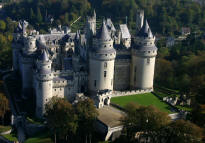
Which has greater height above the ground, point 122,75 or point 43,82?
point 43,82

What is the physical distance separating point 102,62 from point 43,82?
1160 centimetres

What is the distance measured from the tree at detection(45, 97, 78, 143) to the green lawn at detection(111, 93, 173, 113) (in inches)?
480

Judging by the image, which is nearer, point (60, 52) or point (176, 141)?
point (176, 141)

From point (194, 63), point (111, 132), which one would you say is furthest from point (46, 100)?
point (194, 63)

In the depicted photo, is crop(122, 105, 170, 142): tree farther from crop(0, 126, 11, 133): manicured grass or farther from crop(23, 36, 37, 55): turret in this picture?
crop(23, 36, 37, 55): turret

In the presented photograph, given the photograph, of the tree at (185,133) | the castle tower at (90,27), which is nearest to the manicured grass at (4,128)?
the castle tower at (90,27)

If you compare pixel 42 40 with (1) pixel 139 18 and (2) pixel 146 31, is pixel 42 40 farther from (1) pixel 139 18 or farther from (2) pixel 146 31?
(2) pixel 146 31

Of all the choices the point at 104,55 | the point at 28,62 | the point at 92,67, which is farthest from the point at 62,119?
the point at 28,62

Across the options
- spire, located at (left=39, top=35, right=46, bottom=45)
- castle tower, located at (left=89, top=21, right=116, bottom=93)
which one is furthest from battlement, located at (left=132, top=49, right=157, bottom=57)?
spire, located at (left=39, top=35, right=46, bottom=45)

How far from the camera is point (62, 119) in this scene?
5116 centimetres

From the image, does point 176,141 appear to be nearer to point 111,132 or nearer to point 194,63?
point 111,132

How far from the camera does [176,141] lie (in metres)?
47.9

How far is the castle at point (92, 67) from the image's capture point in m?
59.8

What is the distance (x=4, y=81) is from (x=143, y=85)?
32.1 m
